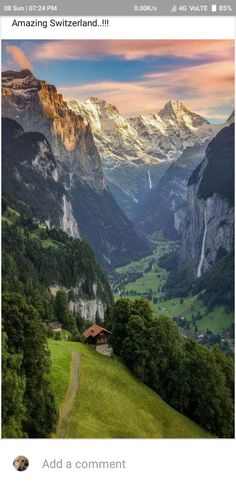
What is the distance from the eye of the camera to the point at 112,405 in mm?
49469

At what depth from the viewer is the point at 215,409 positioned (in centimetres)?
6297

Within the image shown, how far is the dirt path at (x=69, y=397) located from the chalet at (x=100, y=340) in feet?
22.0

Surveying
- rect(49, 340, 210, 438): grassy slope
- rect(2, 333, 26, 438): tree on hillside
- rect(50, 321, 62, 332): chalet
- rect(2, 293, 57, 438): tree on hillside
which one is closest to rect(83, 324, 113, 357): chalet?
rect(49, 340, 210, 438): grassy slope

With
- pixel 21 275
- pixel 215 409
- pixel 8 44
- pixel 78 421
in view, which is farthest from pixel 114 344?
pixel 21 275

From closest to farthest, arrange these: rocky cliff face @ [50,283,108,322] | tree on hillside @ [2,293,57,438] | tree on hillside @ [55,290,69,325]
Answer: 1. tree on hillside @ [2,293,57,438]
2. tree on hillside @ [55,290,69,325]
3. rocky cliff face @ [50,283,108,322]

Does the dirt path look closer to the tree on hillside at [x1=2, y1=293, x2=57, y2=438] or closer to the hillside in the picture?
the tree on hillside at [x1=2, y1=293, x2=57, y2=438]

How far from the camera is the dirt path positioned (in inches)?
1581

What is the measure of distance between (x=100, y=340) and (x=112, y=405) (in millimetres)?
21538

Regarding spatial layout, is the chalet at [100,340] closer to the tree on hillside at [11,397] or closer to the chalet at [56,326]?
the chalet at [56,326]
